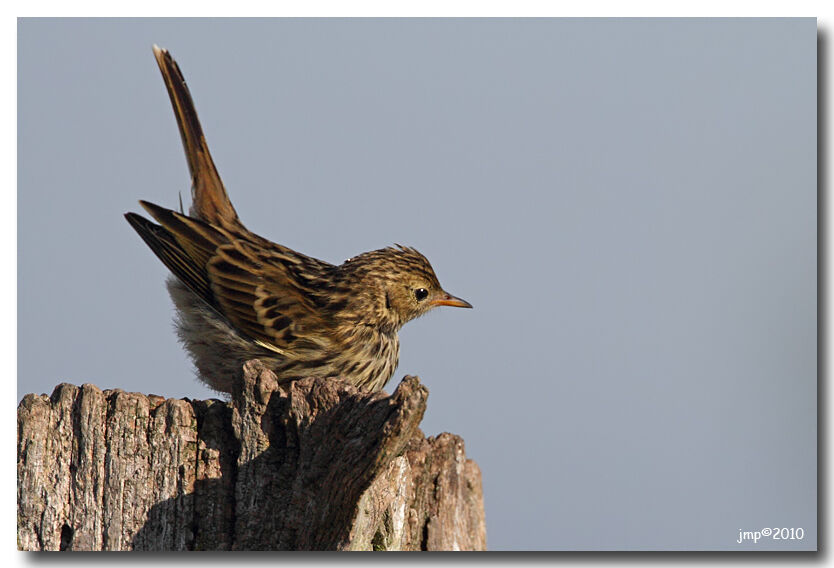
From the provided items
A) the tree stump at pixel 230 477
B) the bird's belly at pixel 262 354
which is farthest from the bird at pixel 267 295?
the tree stump at pixel 230 477

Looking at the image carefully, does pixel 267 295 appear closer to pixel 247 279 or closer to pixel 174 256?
pixel 247 279

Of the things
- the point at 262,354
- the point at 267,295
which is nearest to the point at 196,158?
the point at 267,295

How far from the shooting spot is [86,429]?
3.50 m

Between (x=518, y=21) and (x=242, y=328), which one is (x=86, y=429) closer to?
(x=242, y=328)

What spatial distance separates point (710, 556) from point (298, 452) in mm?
2160

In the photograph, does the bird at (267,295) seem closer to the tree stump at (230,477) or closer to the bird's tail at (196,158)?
the bird's tail at (196,158)

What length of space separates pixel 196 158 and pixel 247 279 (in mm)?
860

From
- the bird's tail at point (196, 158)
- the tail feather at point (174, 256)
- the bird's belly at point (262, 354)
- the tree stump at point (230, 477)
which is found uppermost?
the bird's tail at point (196, 158)

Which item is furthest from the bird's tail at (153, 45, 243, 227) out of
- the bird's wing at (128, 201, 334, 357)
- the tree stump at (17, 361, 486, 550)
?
the tree stump at (17, 361, 486, 550)

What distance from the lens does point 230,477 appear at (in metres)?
3.46

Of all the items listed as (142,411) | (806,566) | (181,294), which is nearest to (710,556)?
(806,566)

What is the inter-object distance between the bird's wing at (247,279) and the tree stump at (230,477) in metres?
1.51

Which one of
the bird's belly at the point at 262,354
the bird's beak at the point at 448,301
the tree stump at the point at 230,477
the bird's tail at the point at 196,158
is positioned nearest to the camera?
the tree stump at the point at 230,477

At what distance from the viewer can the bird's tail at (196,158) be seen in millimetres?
5219
